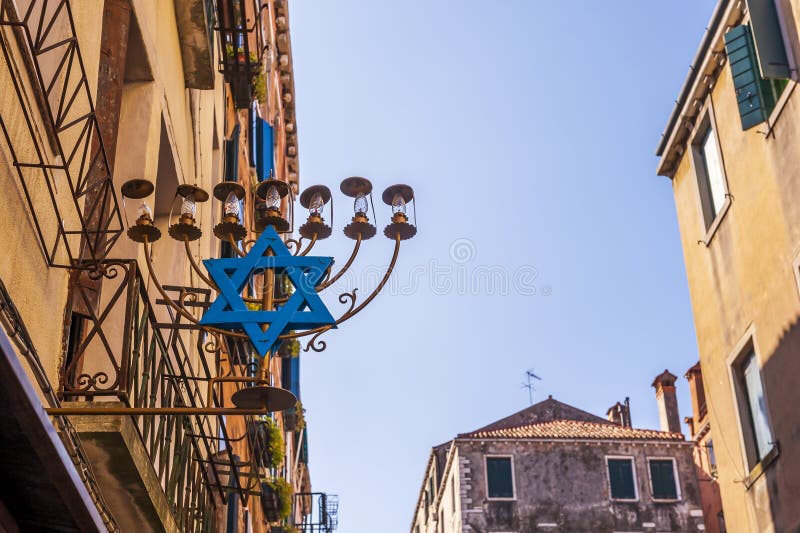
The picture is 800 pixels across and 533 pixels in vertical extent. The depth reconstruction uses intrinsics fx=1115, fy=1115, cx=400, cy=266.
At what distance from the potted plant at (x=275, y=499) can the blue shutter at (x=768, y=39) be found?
9601 millimetres

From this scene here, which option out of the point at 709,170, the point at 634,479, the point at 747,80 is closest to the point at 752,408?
the point at 709,170

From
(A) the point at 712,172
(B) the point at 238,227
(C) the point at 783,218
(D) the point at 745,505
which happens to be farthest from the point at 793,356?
(B) the point at 238,227

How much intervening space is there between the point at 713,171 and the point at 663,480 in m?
22.6

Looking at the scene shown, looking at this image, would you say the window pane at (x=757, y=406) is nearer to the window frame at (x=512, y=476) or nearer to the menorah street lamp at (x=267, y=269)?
the menorah street lamp at (x=267, y=269)

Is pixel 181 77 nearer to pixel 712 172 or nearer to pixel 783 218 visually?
pixel 783 218

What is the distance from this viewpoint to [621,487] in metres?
36.7

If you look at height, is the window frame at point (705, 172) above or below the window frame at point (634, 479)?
above

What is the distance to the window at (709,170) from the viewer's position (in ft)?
51.8

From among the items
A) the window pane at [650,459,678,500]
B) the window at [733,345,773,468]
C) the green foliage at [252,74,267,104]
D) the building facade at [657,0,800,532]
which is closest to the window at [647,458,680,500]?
the window pane at [650,459,678,500]

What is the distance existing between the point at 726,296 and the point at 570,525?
22.4 m

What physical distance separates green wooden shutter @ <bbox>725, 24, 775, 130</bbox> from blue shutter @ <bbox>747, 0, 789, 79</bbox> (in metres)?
0.50

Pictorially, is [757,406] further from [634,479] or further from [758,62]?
[634,479]

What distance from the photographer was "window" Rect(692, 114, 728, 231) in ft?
51.8

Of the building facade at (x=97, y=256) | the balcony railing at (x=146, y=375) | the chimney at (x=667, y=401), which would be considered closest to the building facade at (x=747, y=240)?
the building facade at (x=97, y=256)
